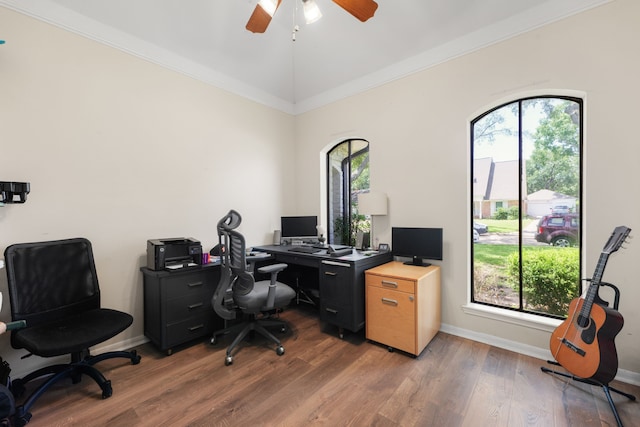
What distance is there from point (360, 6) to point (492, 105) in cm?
169

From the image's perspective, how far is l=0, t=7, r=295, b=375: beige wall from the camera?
212cm

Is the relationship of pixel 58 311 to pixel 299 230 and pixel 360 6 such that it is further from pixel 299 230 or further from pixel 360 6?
pixel 360 6

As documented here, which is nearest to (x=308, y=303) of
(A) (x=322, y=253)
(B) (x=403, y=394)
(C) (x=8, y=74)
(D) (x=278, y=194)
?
(A) (x=322, y=253)

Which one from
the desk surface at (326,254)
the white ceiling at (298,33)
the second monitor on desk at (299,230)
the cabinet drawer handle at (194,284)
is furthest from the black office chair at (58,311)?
the second monitor on desk at (299,230)

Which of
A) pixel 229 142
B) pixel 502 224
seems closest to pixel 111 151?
pixel 229 142

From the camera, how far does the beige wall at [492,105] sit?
6.70ft

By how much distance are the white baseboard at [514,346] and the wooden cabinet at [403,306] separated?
0.21 meters

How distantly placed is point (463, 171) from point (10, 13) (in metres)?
4.09

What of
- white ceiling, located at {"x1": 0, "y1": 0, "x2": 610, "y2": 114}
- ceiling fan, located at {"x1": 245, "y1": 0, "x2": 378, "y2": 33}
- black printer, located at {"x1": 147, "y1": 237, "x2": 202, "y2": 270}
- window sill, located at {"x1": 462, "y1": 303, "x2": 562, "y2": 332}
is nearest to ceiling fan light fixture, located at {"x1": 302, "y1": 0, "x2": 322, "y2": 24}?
ceiling fan, located at {"x1": 245, "y1": 0, "x2": 378, "y2": 33}

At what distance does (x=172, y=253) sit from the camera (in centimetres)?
264

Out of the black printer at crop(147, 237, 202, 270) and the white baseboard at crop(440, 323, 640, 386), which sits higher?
the black printer at crop(147, 237, 202, 270)

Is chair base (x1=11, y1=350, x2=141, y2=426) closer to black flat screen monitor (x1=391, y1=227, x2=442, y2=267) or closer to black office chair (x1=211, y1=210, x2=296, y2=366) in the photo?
black office chair (x1=211, y1=210, x2=296, y2=366)

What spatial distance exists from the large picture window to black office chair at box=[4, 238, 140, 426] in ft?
11.1

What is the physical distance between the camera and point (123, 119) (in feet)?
8.55
